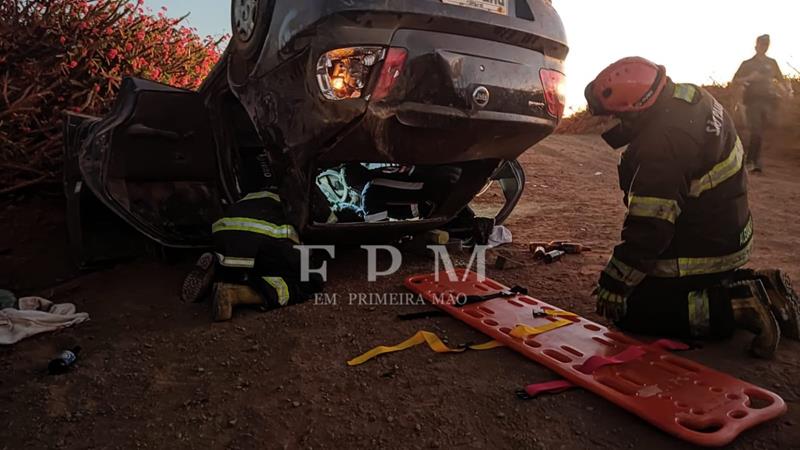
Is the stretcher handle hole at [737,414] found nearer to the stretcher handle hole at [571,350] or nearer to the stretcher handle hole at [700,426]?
the stretcher handle hole at [700,426]

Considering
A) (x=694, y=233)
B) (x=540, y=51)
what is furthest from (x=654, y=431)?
(x=540, y=51)

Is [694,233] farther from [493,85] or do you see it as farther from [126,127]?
[126,127]

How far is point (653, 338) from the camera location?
2.64 metres

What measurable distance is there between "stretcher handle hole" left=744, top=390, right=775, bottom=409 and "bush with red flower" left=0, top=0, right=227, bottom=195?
5174 mm

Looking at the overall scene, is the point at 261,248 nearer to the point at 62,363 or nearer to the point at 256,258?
the point at 256,258

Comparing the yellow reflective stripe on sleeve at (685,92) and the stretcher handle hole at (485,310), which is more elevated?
the yellow reflective stripe on sleeve at (685,92)

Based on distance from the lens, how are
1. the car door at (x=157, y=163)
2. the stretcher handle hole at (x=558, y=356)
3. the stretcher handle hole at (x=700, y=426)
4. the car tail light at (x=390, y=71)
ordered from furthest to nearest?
1. the car door at (x=157, y=163)
2. the car tail light at (x=390, y=71)
3. the stretcher handle hole at (x=558, y=356)
4. the stretcher handle hole at (x=700, y=426)

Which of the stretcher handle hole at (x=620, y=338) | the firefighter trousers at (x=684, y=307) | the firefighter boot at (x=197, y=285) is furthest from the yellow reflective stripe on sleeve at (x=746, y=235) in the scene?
the firefighter boot at (x=197, y=285)

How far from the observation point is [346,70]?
244 cm

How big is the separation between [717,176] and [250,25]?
233cm

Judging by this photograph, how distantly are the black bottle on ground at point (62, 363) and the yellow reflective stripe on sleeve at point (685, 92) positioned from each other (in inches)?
114

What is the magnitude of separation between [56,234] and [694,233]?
15.4 feet

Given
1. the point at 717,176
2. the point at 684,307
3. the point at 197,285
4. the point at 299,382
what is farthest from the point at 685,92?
the point at 197,285

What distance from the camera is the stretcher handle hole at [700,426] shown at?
71.4 inches
